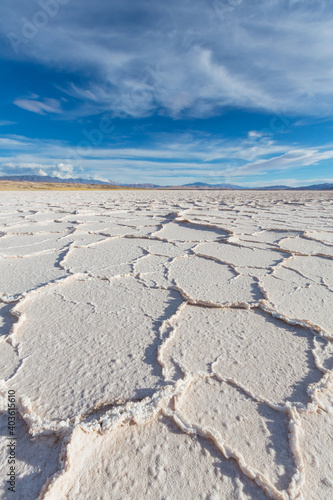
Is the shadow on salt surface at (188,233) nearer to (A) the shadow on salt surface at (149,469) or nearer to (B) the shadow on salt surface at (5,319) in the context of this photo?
(B) the shadow on salt surface at (5,319)

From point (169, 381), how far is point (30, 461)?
0.47m

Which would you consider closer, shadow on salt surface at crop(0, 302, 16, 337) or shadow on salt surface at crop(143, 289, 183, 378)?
shadow on salt surface at crop(143, 289, 183, 378)

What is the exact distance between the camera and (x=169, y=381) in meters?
0.95

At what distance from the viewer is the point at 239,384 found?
0.95m

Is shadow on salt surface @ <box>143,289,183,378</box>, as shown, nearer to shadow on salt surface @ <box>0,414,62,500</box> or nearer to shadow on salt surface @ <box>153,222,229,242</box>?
shadow on salt surface @ <box>0,414,62,500</box>

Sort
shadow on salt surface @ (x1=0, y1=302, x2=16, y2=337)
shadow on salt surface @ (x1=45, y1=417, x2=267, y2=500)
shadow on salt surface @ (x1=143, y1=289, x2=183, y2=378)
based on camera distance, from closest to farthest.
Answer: shadow on salt surface @ (x1=45, y1=417, x2=267, y2=500)
shadow on salt surface @ (x1=143, y1=289, x2=183, y2=378)
shadow on salt surface @ (x1=0, y1=302, x2=16, y2=337)

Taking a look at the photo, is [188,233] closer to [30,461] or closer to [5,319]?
[5,319]

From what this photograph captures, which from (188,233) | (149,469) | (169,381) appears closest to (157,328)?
(169,381)

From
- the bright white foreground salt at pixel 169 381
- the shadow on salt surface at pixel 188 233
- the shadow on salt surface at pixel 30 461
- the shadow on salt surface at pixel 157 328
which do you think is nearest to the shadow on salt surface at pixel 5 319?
the bright white foreground salt at pixel 169 381

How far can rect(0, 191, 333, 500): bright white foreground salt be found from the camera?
0.68m

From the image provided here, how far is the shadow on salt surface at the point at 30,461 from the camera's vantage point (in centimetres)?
64

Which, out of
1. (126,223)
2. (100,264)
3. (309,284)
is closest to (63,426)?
(100,264)

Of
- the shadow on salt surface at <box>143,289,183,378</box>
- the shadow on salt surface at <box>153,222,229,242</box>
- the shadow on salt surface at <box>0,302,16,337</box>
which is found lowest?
the shadow on salt surface at <box>153,222,229,242</box>

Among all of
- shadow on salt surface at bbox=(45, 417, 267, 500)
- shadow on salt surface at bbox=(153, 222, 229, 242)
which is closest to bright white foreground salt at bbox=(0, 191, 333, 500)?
shadow on salt surface at bbox=(45, 417, 267, 500)
